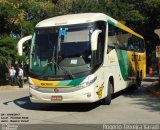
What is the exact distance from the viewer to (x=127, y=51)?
22.1 metres

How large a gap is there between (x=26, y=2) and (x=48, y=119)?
81.7 ft

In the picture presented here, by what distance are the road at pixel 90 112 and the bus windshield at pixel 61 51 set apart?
1510 mm

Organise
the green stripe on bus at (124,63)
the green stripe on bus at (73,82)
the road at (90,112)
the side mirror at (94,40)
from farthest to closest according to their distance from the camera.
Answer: the green stripe on bus at (124,63)
the green stripe on bus at (73,82)
the side mirror at (94,40)
the road at (90,112)

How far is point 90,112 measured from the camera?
1539cm

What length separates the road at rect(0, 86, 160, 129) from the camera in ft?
43.4

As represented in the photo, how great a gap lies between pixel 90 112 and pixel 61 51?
2.42 meters

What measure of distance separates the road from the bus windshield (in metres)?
1.51

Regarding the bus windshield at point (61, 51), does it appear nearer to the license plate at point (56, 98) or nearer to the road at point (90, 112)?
the license plate at point (56, 98)

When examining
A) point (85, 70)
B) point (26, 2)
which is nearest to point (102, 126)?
point (85, 70)

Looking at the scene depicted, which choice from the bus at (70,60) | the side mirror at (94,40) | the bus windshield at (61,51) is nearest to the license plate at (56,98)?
the bus at (70,60)

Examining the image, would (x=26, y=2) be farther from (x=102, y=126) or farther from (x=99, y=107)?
(x=102, y=126)

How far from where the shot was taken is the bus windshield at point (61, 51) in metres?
15.2

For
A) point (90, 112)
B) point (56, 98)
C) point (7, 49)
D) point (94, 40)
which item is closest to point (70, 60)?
point (94, 40)

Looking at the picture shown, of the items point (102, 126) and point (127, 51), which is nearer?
point (102, 126)
